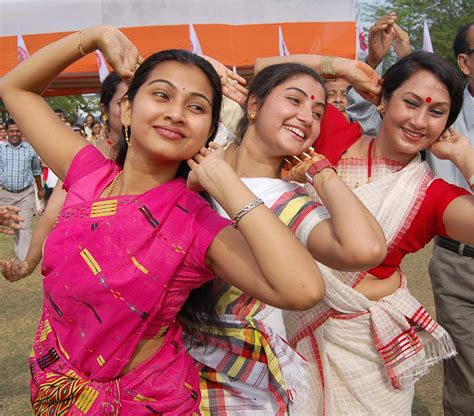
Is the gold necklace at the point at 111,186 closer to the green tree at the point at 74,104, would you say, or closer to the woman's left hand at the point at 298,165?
the woman's left hand at the point at 298,165

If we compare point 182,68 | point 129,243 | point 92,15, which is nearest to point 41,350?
point 129,243

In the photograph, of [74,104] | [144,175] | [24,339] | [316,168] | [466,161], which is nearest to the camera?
[144,175]

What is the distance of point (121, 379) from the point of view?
161 centimetres

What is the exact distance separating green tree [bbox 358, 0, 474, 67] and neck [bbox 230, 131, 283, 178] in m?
21.3

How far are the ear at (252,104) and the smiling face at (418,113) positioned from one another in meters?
0.55

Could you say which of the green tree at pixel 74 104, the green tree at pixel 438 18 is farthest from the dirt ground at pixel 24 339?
the green tree at pixel 74 104

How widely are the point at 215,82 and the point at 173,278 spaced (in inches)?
24.5

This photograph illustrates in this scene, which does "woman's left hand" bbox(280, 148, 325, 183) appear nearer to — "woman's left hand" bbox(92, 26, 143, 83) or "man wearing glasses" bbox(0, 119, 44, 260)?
"woman's left hand" bbox(92, 26, 143, 83)

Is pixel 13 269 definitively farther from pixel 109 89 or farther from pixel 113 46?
pixel 113 46

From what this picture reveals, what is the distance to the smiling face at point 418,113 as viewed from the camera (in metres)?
2.21

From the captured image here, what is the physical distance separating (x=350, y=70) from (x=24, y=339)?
143 inches

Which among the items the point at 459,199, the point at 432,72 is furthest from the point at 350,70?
the point at 459,199

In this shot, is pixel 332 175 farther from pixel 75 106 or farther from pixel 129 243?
pixel 75 106

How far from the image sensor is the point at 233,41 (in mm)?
11406
